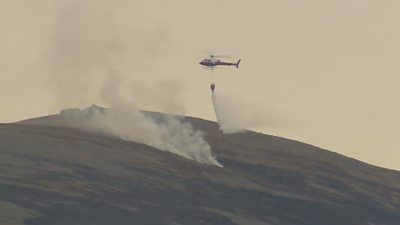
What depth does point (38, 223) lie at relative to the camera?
198375mm

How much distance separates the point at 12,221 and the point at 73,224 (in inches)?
571

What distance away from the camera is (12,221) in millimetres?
196000

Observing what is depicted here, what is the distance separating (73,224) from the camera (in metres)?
199

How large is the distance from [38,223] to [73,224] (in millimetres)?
8372

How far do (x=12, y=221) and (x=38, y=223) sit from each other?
20.5 ft
